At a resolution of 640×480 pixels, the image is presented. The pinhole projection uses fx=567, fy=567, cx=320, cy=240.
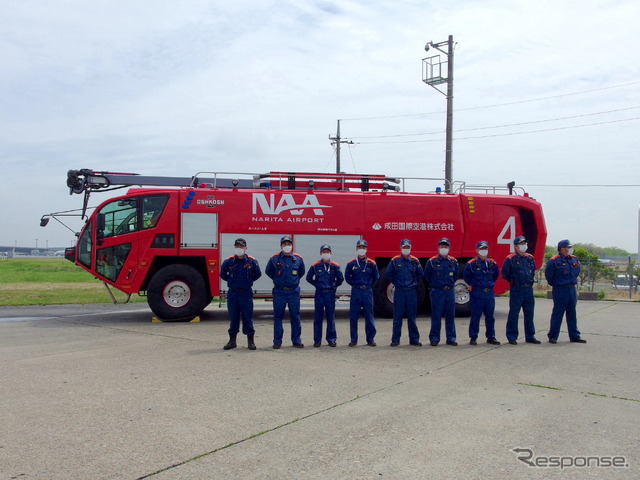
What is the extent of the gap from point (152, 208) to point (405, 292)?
6085 millimetres

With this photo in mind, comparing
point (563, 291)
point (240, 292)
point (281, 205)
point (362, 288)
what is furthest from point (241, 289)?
point (563, 291)

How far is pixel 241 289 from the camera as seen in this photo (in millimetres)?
8891

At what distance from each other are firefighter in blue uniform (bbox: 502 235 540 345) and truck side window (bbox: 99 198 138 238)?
7778 millimetres

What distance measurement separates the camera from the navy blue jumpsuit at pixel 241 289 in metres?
8.82

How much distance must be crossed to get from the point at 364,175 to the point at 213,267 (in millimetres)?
4131

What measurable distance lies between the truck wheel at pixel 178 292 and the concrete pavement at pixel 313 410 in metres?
2.58

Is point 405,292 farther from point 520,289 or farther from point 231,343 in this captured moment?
point 231,343

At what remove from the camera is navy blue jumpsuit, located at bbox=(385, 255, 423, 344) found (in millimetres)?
9211

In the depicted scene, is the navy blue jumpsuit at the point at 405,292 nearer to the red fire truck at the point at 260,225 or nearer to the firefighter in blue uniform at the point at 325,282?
the firefighter in blue uniform at the point at 325,282

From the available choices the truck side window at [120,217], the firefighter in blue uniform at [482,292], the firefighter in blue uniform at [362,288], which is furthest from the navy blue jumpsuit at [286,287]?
the truck side window at [120,217]

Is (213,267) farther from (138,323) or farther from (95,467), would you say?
(95,467)

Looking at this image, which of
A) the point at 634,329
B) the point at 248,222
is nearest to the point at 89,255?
the point at 248,222

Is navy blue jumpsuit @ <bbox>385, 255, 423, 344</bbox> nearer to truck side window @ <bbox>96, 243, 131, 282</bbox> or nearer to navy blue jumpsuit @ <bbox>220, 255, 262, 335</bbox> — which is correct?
navy blue jumpsuit @ <bbox>220, 255, 262, 335</bbox>

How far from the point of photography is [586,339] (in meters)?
9.96
